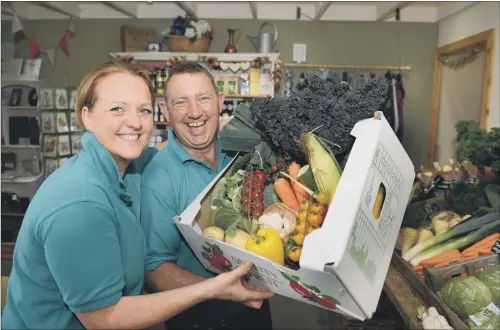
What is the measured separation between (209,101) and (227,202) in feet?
1.23

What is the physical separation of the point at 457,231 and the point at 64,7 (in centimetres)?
483

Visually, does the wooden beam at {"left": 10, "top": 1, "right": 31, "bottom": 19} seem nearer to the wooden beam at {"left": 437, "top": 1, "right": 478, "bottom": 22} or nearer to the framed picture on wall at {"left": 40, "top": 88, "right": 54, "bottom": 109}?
the framed picture on wall at {"left": 40, "top": 88, "right": 54, "bottom": 109}

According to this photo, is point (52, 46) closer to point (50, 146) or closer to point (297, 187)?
point (50, 146)

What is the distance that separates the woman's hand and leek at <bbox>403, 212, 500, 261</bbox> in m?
1.05

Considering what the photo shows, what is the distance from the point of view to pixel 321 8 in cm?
458

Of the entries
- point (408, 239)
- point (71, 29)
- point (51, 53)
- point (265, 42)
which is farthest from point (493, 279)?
point (51, 53)

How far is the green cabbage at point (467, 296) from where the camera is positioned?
1450 millimetres

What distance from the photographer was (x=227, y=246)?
104cm

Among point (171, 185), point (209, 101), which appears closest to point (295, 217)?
point (171, 185)

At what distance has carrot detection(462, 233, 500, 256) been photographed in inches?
73.4

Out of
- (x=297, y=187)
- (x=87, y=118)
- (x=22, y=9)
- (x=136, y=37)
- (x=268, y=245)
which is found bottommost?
(x=268, y=245)

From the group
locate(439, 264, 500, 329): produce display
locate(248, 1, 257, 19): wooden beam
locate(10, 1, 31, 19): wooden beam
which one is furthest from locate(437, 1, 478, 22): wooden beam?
locate(10, 1, 31, 19): wooden beam

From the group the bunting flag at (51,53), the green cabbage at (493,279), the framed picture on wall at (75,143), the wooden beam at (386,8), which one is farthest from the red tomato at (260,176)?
the bunting flag at (51,53)

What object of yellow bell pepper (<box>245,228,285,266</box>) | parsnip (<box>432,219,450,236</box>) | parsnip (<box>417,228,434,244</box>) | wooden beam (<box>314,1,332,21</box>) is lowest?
parsnip (<box>417,228,434,244</box>)
